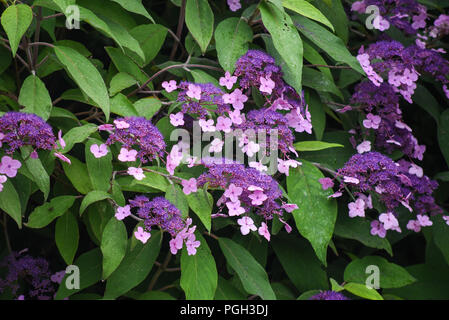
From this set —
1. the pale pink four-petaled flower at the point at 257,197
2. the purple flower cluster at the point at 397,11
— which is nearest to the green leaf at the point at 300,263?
the pale pink four-petaled flower at the point at 257,197

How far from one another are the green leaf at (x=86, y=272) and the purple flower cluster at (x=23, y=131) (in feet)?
1.52

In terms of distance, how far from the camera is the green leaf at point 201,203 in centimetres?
145

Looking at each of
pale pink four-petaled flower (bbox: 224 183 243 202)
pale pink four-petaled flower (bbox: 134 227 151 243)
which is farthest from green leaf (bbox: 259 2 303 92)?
pale pink four-petaled flower (bbox: 134 227 151 243)

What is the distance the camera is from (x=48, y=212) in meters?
1.53

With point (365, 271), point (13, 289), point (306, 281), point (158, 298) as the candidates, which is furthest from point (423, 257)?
point (13, 289)

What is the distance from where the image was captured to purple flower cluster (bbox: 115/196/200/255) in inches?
54.2

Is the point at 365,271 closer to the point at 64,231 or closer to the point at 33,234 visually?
the point at 64,231

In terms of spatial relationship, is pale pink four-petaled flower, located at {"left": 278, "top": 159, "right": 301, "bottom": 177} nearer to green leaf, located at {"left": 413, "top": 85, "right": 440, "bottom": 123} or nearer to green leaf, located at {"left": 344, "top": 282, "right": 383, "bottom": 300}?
green leaf, located at {"left": 344, "top": 282, "right": 383, "bottom": 300}

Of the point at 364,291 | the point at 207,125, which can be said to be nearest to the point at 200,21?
the point at 207,125

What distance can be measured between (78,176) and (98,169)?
125 mm

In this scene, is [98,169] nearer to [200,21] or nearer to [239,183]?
[239,183]

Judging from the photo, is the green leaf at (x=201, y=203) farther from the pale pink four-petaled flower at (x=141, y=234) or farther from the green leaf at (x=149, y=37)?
the green leaf at (x=149, y=37)

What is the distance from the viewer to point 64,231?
165cm

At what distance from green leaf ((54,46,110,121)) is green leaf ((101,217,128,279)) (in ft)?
0.97
